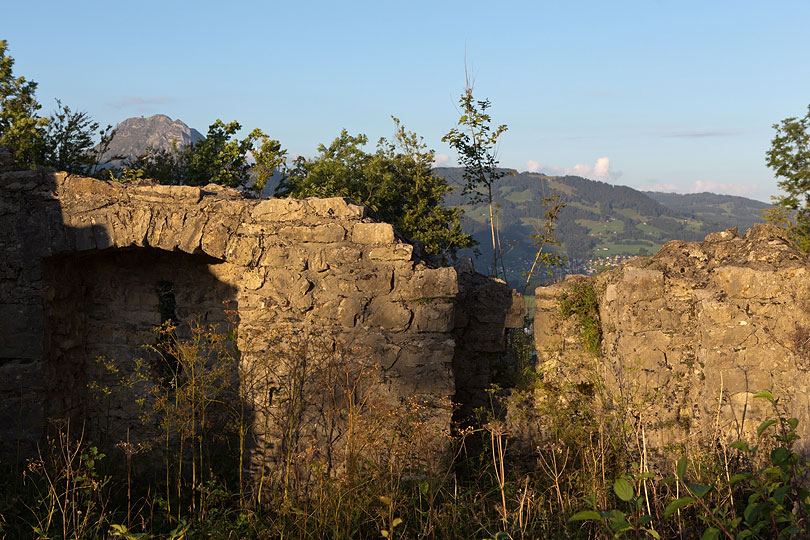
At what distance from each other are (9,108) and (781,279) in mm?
19353

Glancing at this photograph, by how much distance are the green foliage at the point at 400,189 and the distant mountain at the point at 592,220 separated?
42779 millimetres

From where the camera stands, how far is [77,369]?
20.4 ft

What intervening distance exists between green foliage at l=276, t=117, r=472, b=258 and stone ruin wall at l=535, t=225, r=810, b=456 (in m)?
9.96

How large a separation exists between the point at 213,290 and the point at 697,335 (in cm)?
440

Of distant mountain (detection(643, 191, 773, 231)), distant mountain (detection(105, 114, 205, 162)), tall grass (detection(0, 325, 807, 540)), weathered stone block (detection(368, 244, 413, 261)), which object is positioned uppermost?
distant mountain (detection(105, 114, 205, 162))

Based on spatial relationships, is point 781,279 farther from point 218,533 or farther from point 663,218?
point 663,218

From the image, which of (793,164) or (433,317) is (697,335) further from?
(793,164)

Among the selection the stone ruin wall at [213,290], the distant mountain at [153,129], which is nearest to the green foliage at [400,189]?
the stone ruin wall at [213,290]

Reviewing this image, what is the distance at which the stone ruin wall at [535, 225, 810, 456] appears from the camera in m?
4.67

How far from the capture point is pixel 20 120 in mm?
17094

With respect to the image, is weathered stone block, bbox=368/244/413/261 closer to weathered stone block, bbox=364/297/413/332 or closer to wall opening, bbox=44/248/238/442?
weathered stone block, bbox=364/297/413/332

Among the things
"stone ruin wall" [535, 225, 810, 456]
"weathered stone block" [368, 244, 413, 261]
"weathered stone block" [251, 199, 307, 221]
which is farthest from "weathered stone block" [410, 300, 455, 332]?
"stone ruin wall" [535, 225, 810, 456]

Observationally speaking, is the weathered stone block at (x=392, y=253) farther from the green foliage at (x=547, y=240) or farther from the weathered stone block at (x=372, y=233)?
the green foliage at (x=547, y=240)

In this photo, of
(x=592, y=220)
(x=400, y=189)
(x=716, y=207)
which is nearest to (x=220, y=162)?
(x=400, y=189)
